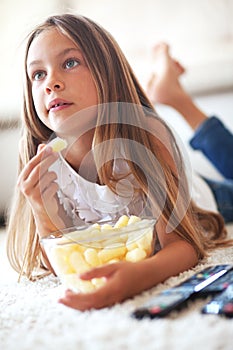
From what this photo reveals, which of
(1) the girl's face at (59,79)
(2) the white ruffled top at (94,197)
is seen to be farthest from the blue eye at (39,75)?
(2) the white ruffled top at (94,197)

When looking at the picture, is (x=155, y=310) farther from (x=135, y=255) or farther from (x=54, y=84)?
(x=54, y=84)

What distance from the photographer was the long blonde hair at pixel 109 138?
33.2 inches

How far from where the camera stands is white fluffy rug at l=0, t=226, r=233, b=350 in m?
0.46

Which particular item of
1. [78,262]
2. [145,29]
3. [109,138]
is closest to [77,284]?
[78,262]

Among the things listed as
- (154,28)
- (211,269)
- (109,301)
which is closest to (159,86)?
(154,28)

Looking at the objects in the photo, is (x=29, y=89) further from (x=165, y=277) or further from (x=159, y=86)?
(x=159, y=86)

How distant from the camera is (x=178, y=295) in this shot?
57 centimetres

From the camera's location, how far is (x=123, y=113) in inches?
36.2

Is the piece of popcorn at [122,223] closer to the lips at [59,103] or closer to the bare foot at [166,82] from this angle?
the lips at [59,103]

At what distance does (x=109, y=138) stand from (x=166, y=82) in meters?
0.64

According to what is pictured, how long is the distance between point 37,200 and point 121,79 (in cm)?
28

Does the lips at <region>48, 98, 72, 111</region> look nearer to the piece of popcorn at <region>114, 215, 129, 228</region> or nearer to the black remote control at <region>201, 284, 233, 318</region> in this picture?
the piece of popcorn at <region>114, 215, 129, 228</region>

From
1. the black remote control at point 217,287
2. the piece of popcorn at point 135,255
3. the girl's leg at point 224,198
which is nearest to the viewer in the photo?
the black remote control at point 217,287

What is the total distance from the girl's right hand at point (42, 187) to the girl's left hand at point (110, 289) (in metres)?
0.22
